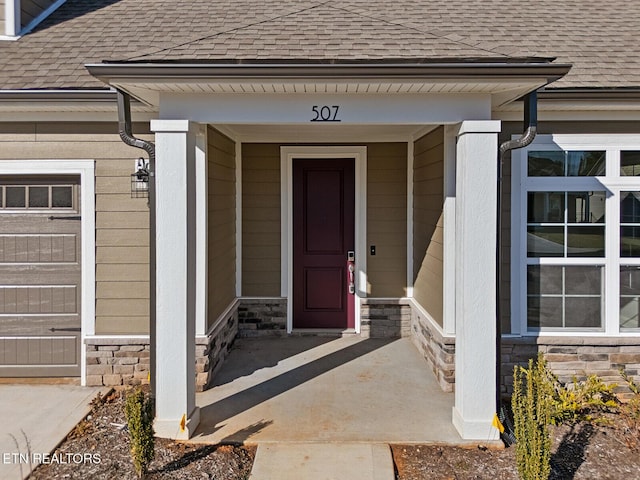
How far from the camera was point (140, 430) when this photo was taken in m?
3.37

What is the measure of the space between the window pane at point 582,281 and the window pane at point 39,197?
521 centimetres

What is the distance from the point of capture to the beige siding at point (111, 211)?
16.7 feet

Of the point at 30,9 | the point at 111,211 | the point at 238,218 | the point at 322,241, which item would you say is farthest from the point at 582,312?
the point at 30,9

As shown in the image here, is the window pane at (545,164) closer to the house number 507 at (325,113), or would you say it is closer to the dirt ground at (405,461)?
the house number 507 at (325,113)

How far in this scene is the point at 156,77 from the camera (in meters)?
3.57

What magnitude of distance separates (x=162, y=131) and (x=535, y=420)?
3243 mm

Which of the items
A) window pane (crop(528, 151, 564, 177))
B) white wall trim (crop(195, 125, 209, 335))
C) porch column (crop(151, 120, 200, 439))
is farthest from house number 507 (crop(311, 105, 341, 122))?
window pane (crop(528, 151, 564, 177))

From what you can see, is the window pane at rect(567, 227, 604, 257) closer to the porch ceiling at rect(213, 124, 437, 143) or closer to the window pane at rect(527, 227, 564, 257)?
the window pane at rect(527, 227, 564, 257)

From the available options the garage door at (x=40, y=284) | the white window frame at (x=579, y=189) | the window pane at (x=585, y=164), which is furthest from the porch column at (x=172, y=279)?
the window pane at (x=585, y=164)

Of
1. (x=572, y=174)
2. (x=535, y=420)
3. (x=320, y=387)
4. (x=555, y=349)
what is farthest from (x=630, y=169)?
(x=320, y=387)

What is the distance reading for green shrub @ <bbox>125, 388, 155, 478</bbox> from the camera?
11.0 ft

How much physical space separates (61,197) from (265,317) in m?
2.83

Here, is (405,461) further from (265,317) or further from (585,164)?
(265,317)

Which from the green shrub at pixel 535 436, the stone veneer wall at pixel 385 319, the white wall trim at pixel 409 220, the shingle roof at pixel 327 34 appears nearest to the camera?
the green shrub at pixel 535 436
